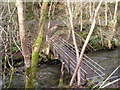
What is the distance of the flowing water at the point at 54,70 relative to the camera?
845cm

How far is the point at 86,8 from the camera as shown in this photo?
16531 mm

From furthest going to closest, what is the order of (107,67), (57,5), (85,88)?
(57,5) < (107,67) < (85,88)

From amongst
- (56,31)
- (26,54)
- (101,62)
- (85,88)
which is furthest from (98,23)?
(26,54)

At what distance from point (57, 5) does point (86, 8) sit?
5590 millimetres

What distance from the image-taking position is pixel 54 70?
10312 millimetres

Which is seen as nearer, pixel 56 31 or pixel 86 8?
pixel 56 31

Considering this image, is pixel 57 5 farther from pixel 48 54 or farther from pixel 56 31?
pixel 48 54

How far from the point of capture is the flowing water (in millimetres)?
8453

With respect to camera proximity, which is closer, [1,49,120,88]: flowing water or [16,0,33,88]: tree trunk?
[16,0,33,88]: tree trunk

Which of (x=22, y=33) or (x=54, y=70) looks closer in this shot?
(x=22, y=33)

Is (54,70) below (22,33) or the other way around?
below

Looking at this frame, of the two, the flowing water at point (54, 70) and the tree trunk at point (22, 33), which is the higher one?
the tree trunk at point (22, 33)

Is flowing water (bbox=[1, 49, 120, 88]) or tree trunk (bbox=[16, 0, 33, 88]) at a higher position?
tree trunk (bbox=[16, 0, 33, 88])

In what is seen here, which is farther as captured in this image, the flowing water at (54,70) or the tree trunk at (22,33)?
the flowing water at (54,70)
